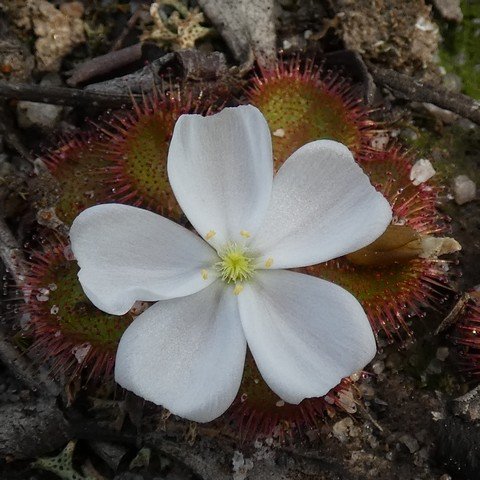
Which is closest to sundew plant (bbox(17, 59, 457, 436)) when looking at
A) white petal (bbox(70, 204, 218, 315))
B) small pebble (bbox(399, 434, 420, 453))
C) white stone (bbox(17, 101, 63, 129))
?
white petal (bbox(70, 204, 218, 315))

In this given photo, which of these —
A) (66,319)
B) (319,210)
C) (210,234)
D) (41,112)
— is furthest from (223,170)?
(41,112)

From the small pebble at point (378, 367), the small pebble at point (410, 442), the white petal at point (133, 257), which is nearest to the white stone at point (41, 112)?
the white petal at point (133, 257)

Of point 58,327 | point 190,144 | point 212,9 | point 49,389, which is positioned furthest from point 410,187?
point 49,389

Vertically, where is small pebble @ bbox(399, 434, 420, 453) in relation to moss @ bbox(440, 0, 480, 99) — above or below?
below

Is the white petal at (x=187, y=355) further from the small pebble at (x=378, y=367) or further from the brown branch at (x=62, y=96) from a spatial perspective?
the brown branch at (x=62, y=96)

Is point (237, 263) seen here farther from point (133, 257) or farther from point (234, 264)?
point (133, 257)

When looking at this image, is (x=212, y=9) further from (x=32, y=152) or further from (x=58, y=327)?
(x=58, y=327)

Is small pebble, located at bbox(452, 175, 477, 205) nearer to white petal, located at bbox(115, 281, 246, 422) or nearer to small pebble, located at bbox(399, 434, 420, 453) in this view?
small pebble, located at bbox(399, 434, 420, 453)
